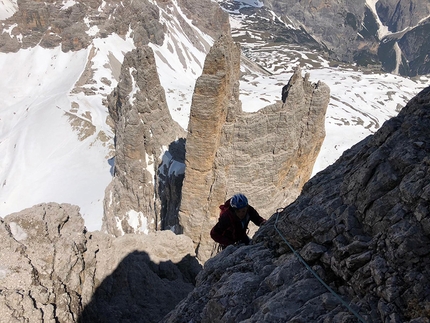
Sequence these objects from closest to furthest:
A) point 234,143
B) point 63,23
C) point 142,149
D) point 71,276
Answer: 1. point 71,276
2. point 234,143
3. point 142,149
4. point 63,23

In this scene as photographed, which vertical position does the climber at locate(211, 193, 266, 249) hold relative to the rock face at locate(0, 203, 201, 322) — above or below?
above

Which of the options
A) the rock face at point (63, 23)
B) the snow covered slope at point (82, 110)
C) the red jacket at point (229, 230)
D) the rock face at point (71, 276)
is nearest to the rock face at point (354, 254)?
the red jacket at point (229, 230)

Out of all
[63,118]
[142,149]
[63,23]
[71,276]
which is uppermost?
[63,23]

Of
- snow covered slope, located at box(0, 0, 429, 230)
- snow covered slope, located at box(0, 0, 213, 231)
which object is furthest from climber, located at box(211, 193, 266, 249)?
snow covered slope, located at box(0, 0, 213, 231)

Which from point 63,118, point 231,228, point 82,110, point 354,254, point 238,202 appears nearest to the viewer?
point 354,254

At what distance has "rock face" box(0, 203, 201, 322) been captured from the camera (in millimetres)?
8336

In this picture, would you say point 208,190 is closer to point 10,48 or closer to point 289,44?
point 10,48

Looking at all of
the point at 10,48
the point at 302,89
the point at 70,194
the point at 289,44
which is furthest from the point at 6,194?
the point at 289,44

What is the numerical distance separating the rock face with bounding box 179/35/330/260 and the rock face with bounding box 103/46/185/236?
350cm

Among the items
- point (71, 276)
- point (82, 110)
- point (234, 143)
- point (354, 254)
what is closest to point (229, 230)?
point (354, 254)

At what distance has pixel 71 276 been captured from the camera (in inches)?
387

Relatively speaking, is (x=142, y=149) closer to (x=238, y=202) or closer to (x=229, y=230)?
(x=229, y=230)

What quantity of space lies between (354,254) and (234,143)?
15.7 meters

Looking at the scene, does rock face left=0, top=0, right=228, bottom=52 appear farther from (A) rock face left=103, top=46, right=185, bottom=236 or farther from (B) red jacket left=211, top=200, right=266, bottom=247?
(B) red jacket left=211, top=200, right=266, bottom=247
